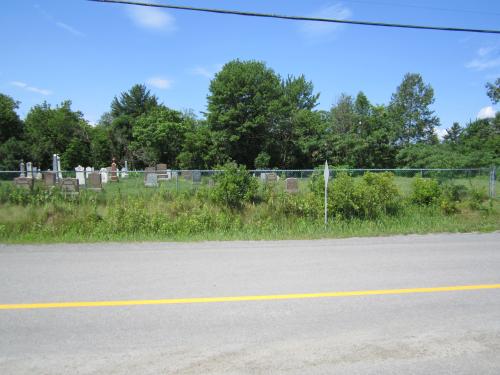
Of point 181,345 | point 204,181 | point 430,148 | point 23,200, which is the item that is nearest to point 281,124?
point 430,148

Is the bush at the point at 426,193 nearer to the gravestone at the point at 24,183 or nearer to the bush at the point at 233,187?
the bush at the point at 233,187

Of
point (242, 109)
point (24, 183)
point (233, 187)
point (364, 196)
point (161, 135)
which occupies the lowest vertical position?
point (364, 196)

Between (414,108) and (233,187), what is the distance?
67.7m

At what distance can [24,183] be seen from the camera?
14375mm

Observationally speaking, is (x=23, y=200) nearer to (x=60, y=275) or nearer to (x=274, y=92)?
(x=60, y=275)

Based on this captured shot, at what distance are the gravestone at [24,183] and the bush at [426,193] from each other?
1553cm

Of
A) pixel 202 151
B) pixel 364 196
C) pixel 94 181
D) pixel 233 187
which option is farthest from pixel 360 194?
pixel 202 151

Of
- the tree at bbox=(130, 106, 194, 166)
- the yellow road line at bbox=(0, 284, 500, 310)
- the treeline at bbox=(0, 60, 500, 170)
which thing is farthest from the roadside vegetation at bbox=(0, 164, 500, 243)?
the tree at bbox=(130, 106, 194, 166)

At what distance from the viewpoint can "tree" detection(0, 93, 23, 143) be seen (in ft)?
199

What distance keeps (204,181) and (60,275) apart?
355 inches

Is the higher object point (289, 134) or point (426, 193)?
point (289, 134)

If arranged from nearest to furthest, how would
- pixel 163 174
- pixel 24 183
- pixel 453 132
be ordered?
pixel 24 183 < pixel 163 174 < pixel 453 132

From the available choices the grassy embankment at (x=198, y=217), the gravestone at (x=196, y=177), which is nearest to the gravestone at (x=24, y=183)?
the grassy embankment at (x=198, y=217)

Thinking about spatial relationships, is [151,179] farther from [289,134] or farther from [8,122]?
[8,122]
